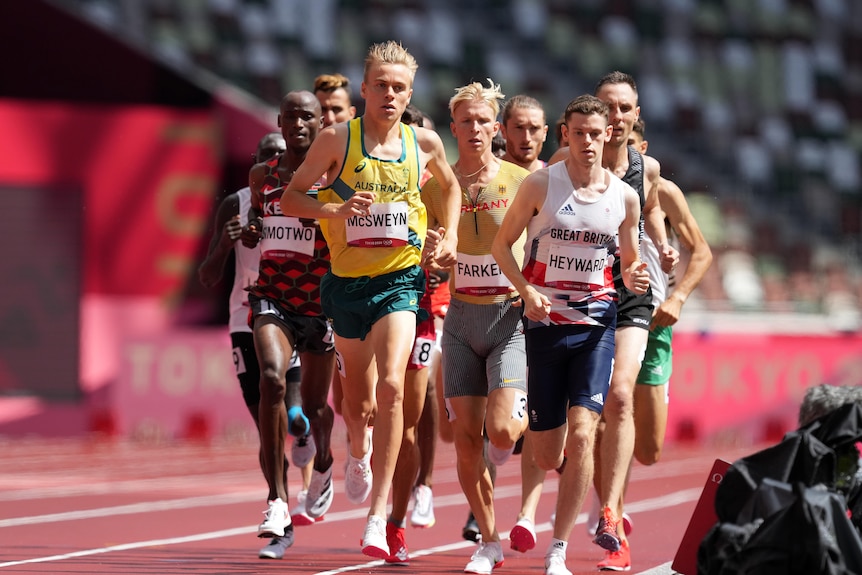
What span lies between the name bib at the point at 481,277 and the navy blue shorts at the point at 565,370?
18.2 inches

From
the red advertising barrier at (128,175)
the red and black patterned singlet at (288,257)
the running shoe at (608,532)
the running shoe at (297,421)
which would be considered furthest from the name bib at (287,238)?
A: the red advertising barrier at (128,175)

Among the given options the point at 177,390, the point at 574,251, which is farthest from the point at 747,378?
the point at 574,251

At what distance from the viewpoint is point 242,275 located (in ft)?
29.7

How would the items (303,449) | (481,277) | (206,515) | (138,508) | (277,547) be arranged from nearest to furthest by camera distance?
(481,277), (277,547), (303,449), (206,515), (138,508)

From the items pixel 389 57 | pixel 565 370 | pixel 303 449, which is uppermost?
pixel 389 57

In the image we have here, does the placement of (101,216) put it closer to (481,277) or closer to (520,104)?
(520,104)

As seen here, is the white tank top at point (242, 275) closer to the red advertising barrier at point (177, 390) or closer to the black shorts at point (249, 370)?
the black shorts at point (249, 370)

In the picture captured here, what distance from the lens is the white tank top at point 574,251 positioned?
7277 mm

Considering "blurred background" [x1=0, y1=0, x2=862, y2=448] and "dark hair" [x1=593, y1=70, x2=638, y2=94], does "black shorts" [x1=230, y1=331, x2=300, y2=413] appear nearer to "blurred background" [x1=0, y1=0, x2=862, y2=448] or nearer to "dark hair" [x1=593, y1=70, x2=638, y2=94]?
"dark hair" [x1=593, y1=70, x2=638, y2=94]

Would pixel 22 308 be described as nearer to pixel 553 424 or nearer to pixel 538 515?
pixel 538 515

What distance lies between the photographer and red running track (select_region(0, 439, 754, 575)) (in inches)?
316

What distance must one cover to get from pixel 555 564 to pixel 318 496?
2.03 m

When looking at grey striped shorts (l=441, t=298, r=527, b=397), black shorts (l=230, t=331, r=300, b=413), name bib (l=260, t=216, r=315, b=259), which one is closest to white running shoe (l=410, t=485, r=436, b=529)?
black shorts (l=230, t=331, r=300, b=413)

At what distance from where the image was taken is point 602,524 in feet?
24.5
